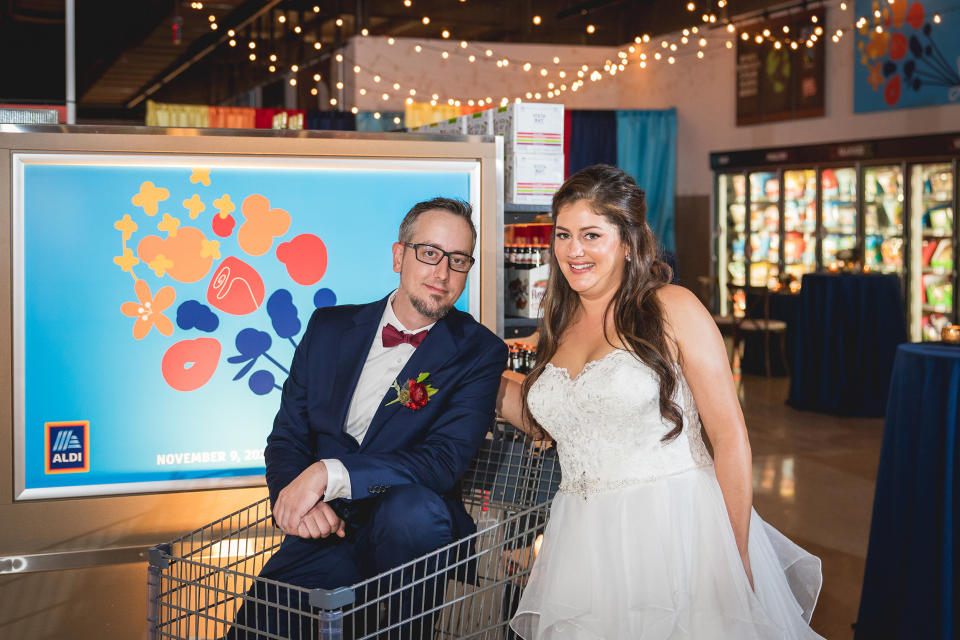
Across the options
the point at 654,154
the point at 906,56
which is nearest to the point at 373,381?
the point at 906,56

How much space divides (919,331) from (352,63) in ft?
26.0

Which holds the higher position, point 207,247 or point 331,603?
point 207,247

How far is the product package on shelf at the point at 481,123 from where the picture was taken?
143 inches

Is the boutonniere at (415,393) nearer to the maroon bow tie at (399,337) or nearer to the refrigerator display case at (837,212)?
the maroon bow tie at (399,337)

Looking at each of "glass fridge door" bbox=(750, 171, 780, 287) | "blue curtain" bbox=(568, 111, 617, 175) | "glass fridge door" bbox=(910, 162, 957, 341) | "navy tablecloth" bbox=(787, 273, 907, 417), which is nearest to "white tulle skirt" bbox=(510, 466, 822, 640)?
"navy tablecloth" bbox=(787, 273, 907, 417)

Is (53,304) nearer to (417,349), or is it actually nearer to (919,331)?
(417,349)

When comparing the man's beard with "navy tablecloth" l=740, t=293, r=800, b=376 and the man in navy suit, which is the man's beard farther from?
"navy tablecloth" l=740, t=293, r=800, b=376

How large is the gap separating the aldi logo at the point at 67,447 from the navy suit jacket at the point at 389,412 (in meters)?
0.92

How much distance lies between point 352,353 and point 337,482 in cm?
42

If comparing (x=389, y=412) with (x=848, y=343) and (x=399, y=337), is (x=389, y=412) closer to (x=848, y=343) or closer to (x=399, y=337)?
(x=399, y=337)

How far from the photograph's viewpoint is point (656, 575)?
6.92ft

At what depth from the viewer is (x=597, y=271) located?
7.54ft

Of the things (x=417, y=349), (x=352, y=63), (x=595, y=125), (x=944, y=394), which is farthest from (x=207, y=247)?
(x=595, y=125)

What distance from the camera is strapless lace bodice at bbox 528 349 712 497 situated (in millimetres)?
2195
